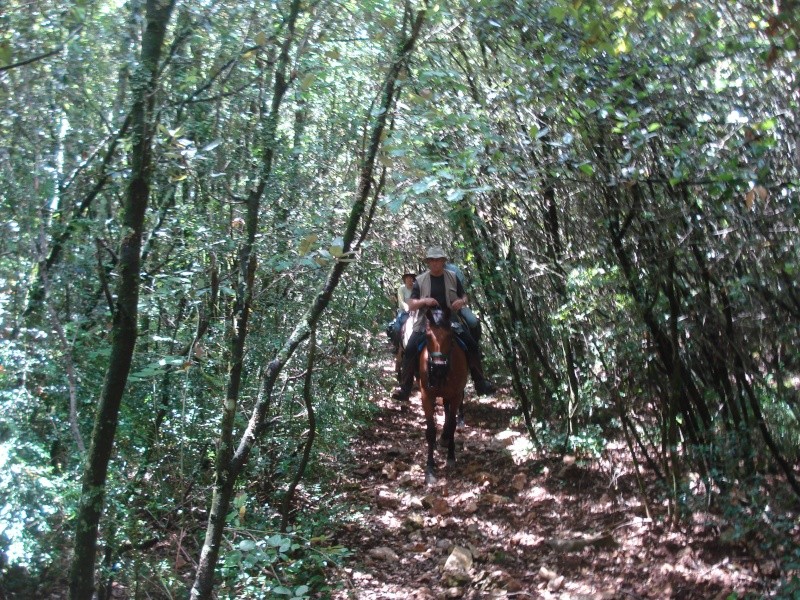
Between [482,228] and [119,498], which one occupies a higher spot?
[482,228]

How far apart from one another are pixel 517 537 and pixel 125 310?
457 cm

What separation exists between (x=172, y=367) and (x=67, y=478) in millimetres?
978

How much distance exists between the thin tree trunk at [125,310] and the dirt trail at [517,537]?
2210mm

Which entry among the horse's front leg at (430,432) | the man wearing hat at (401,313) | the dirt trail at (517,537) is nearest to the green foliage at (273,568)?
the dirt trail at (517,537)

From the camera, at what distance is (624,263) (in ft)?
17.7

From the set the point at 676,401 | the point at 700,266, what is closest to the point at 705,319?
the point at 700,266

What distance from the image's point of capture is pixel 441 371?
7957mm

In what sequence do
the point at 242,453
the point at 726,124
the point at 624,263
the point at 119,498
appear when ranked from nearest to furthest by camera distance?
the point at 242,453, the point at 726,124, the point at 119,498, the point at 624,263

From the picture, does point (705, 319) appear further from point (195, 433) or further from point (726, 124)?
point (195, 433)

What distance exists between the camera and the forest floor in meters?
5.24

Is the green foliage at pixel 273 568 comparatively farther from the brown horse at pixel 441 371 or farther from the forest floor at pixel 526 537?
the brown horse at pixel 441 371

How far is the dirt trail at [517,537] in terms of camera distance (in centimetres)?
533

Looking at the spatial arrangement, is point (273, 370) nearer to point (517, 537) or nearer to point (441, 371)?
point (517, 537)

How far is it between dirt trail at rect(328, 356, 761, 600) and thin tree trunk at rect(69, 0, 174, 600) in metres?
2.21
